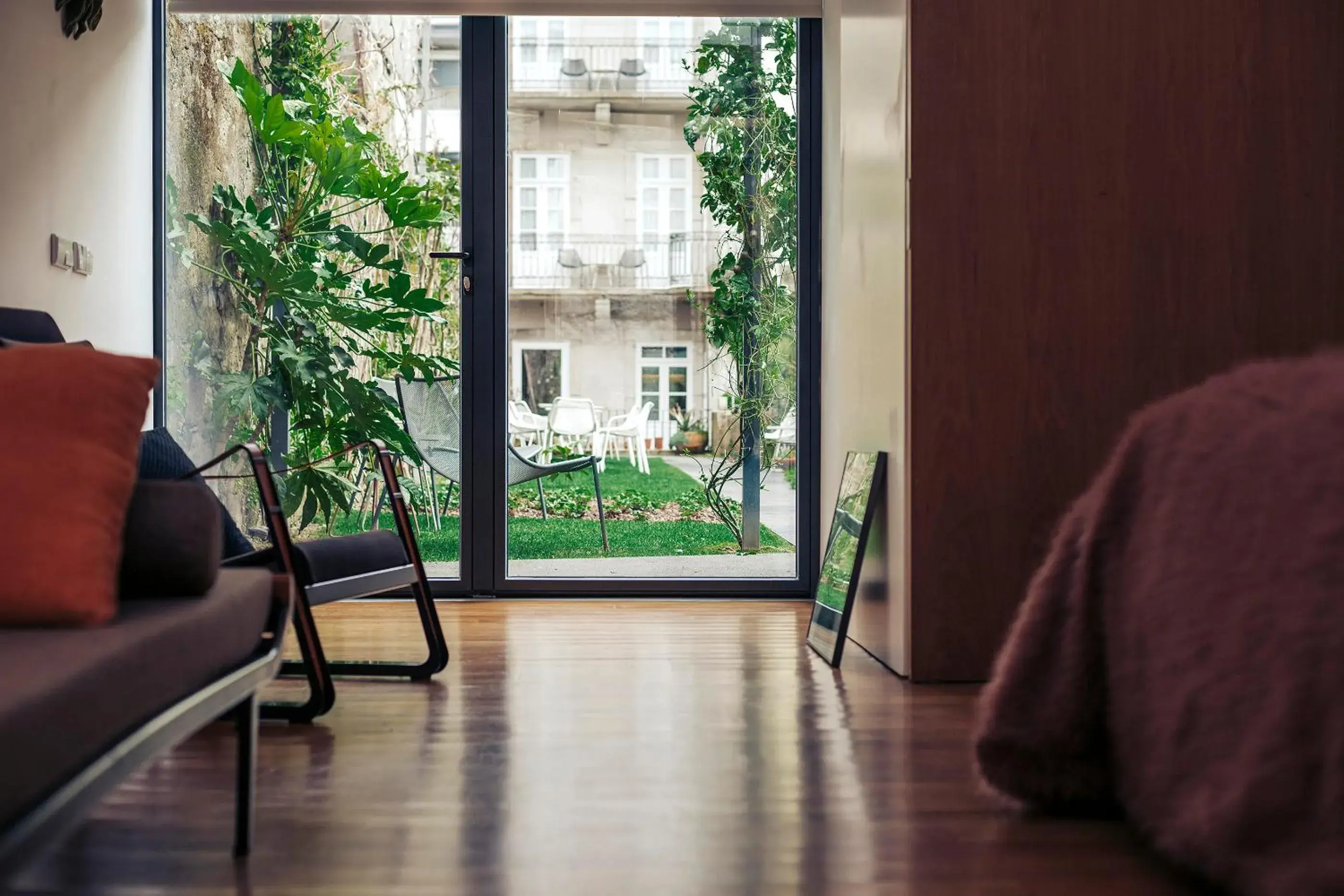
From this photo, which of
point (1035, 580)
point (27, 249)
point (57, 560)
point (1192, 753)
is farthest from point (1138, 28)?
point (27, 249)

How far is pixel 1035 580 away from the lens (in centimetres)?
182

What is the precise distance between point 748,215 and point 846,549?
5.27 ft

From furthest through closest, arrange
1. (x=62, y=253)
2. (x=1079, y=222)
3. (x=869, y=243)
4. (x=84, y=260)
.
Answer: (x=84, y=260) → (x=62, y=253) → (x=869, y=243) → (x=1079, y=222)

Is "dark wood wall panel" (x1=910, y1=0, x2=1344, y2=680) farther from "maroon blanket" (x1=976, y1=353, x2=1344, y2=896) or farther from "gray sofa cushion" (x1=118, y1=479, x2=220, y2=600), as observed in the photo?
"gray sofa cushion" (x1=118, y1=479, x2=220, y2=600)

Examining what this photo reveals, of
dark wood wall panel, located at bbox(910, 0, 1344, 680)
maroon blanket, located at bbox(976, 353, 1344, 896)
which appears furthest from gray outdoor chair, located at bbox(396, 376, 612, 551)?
maroon blanket, located at bbox(976, 353, 1344, 896)

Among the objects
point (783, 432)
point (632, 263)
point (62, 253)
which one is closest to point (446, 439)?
point (632, 263)

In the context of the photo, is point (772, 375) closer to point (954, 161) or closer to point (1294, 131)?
point (954, 161)

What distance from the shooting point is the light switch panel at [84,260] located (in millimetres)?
3637

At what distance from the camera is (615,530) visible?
436 cm

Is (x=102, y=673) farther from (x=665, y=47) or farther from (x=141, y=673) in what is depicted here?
(x=665, y=47)

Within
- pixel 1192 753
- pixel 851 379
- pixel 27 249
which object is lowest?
pixel 1192 753

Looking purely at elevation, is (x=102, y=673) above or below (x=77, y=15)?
below

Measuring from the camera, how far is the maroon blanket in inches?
52.3

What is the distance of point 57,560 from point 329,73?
3306 millimetres
